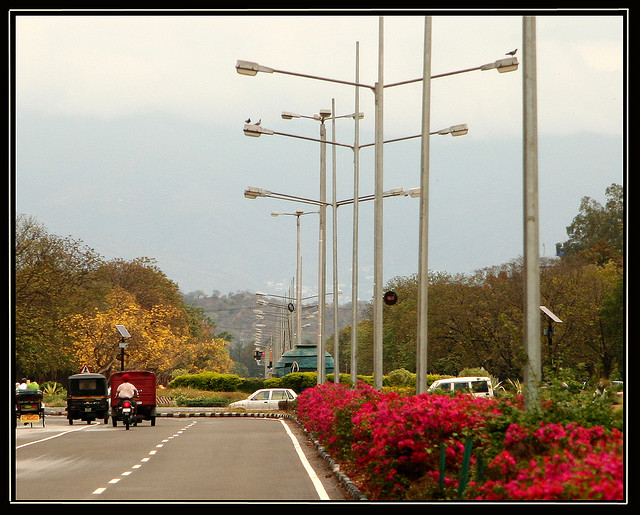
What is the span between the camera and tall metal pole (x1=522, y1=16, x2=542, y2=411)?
40.7 ft

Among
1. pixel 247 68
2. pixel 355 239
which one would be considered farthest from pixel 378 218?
pixel 355 239

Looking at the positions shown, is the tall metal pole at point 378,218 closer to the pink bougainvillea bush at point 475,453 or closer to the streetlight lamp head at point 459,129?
the streetlight lamp head at point 459,129

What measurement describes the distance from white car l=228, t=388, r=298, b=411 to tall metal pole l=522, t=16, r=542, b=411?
153ft

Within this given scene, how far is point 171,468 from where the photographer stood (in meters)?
20.9

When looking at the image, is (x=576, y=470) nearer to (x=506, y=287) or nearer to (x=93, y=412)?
(x=93, y=412)

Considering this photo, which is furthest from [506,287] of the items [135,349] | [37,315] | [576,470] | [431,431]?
[576,470]

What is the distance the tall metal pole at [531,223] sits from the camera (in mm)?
12406

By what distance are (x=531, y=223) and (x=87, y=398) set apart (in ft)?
112

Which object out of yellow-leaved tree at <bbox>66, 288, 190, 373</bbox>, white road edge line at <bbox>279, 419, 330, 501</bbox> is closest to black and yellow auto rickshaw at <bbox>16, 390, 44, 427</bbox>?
white road edge line at <bbox>279, 419, 330, 501</bbox>

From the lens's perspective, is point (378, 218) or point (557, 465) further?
point (378, 218)

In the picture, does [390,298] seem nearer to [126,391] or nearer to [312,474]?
[312,474]

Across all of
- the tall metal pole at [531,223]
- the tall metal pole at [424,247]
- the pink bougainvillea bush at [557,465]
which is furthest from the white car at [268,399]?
the pink bougainvillea bush at [557,465]

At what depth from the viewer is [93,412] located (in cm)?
4441

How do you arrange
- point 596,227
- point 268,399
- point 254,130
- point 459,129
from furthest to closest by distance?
point 596,227 < point 268,399 < point 254,130 < point 459,129
